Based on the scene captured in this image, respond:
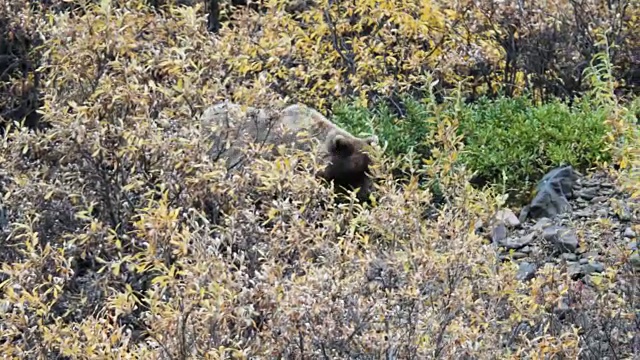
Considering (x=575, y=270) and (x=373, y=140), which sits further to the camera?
(x=575, y=270)

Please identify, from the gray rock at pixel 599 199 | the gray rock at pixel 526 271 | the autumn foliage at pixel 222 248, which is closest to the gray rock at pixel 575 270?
the gray rock at pixel 526 271

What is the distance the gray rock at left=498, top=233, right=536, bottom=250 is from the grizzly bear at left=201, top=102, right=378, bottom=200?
81 centimetres

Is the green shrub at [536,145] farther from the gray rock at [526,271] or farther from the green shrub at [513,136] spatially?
the gray rock at [526,271]

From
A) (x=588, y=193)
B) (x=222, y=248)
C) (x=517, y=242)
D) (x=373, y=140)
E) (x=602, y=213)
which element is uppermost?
(x=373, y=140)

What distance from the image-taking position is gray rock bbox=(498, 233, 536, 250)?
19.7 feet

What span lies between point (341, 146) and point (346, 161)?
0.09 m

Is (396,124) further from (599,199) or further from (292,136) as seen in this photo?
(599,199)

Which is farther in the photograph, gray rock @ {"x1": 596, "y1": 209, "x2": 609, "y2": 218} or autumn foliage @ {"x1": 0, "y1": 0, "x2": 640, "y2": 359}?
gray rock @ {"x1": 596, "y1": 209, "x2": 609, "y2": 218}

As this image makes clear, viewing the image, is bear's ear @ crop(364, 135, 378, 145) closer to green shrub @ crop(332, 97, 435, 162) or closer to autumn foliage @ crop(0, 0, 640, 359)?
autumn foliage @ crop(0, 0, 640, 359)

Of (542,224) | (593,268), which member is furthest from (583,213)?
(593,268)

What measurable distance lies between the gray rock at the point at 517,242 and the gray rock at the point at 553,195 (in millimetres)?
317

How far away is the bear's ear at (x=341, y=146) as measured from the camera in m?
6.47

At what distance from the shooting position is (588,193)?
Result: 21.2ft

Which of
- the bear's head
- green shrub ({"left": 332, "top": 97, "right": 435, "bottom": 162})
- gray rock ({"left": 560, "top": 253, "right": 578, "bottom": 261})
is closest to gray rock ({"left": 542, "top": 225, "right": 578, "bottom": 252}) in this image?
gray rock ({"left": 560, "top": 253, "right": 578, "bottom": 261})
